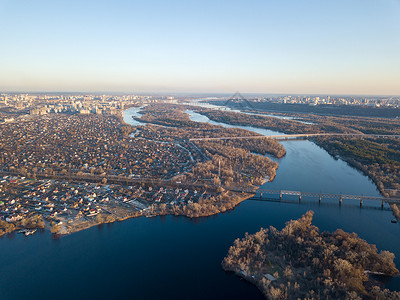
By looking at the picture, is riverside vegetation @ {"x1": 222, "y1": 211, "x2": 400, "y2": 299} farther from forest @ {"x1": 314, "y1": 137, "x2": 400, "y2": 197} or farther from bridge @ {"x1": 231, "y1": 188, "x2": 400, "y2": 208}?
forest @ {"x1": 314, "y1": 137, "x2": 400, "y2": 197}

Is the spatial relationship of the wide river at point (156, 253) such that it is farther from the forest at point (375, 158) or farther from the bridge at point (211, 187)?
the forest at point (375, 158)

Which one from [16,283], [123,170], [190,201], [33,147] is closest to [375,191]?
[190,201]

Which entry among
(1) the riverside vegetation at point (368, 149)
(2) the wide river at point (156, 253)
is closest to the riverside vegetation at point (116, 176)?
(2) the wide river at point (156, 253)

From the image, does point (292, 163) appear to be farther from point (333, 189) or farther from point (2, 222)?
point (2, 222)

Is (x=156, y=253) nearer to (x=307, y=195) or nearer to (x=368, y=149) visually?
(x=307, y=195)

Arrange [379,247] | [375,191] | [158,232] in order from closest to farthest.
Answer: [379,247] < [158,232] < [375,191]

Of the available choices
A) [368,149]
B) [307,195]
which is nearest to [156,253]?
[307,195]

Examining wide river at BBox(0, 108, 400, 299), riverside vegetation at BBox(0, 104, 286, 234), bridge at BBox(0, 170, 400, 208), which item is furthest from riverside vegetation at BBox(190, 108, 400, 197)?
riverside vegetation at BBox(0, 104, 286, 234)
